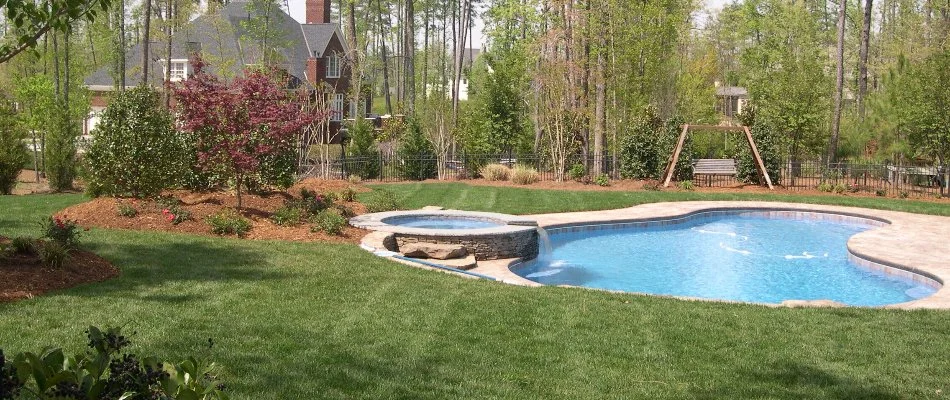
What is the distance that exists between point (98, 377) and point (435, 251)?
9.56 m

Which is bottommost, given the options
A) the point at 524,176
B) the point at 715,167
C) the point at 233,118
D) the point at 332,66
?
the point at 524,176

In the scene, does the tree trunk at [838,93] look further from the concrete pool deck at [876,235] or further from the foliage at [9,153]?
the foliage at [9,153]

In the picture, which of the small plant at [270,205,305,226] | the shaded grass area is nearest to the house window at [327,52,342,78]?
the shaded grass area

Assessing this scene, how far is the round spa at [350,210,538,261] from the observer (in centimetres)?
1284

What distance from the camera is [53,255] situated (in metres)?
8.35

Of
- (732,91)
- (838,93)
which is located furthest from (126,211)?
(732,91)

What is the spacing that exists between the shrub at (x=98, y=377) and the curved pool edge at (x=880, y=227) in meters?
7.72

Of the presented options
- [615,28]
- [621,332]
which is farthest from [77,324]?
[615,28]

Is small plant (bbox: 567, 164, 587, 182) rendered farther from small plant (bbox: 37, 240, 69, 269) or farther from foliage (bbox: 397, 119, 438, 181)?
small plant (bbox: 37, 240, 69, 269)

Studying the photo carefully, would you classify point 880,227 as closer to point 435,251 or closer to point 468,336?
point 435,251

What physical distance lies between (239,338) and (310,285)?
2.38 meters

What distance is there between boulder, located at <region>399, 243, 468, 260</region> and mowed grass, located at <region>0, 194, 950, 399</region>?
2318 millimetres

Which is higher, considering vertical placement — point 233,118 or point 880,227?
point 233,118

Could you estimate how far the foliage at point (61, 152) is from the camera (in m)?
19.8
